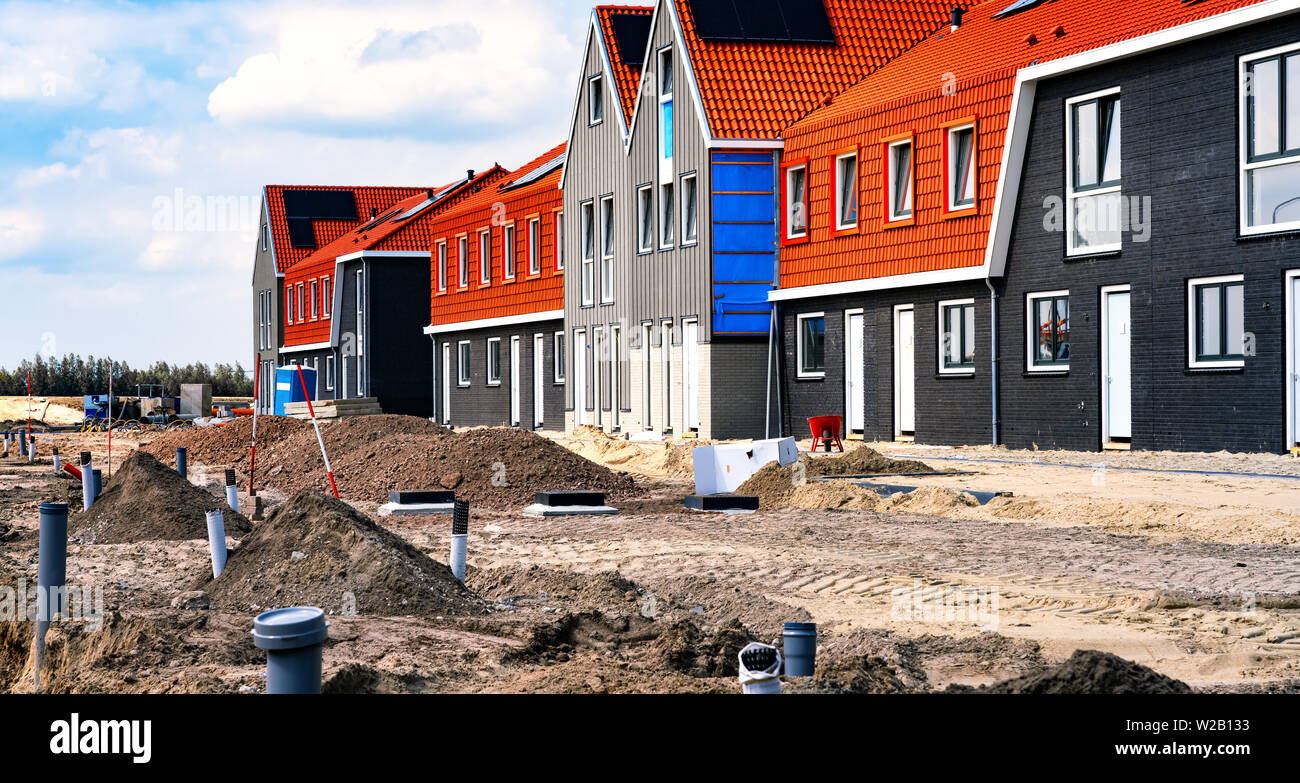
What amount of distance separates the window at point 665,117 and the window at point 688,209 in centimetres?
58

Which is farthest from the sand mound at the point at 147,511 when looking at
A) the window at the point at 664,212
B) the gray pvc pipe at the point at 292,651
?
the window at the point at 664,212

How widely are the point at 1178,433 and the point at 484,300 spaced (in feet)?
82.7

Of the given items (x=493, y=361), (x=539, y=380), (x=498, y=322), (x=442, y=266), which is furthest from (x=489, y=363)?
(x=442, y=266)

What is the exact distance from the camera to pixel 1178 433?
19484mm

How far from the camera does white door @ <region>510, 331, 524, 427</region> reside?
3962 centimetres

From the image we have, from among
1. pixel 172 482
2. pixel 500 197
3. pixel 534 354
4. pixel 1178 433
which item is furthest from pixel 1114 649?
pixel 500 197

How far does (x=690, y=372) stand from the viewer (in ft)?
97.0

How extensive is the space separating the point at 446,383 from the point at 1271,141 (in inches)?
1190

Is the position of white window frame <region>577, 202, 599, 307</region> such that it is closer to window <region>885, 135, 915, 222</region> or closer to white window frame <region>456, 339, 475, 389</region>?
white window frame <region>456, 339, 475, 389</region>

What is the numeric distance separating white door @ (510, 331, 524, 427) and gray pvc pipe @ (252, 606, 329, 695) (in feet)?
115

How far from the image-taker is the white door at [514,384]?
39.6 meters

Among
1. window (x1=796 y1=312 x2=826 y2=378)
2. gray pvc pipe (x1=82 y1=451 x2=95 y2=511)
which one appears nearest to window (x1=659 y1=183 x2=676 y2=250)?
window (x1=796 y1=312 x2=826 y2=378)

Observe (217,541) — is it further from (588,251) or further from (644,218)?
(588,251)
